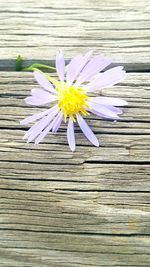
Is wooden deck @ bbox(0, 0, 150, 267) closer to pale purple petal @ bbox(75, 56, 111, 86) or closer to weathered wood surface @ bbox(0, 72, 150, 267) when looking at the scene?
weathered wood surface @ bbox(0, 72, 150, 267)

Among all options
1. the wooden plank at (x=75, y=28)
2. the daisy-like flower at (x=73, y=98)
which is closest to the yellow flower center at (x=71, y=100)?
the daisy-like flower at (x=73, y=98)

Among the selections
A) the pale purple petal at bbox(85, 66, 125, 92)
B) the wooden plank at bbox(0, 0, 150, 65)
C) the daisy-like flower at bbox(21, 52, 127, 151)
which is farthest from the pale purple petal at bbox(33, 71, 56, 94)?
the wooden plank at bbox(0, 0, 150, 65)

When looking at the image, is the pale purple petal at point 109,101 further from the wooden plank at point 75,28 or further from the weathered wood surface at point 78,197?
the wooden plank at point 75,28

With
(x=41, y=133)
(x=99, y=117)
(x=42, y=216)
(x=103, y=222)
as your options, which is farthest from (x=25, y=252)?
(x=99, y=117)

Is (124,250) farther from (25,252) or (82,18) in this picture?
(82,18)

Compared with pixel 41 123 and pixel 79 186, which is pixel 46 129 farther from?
pixel 79 186

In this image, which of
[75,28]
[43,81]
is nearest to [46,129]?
[43,81]

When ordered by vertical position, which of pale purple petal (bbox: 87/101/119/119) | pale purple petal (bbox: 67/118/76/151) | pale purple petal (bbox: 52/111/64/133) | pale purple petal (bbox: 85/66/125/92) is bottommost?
pale purple petal (bbox: 67/118/76/151)
